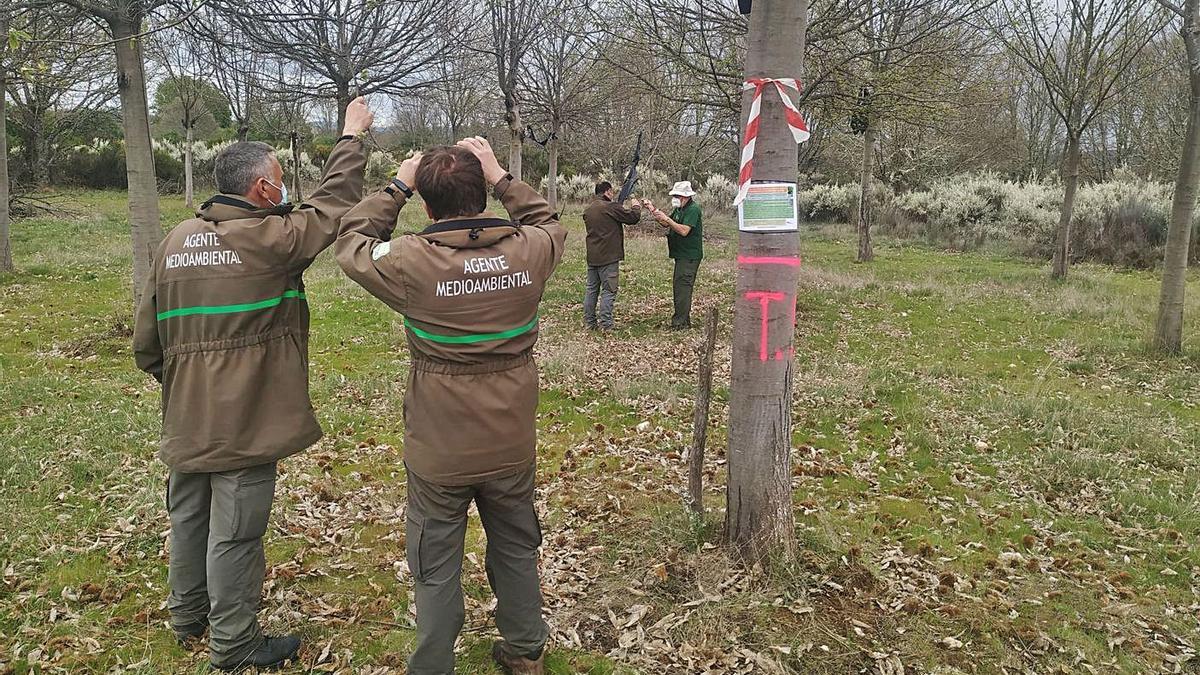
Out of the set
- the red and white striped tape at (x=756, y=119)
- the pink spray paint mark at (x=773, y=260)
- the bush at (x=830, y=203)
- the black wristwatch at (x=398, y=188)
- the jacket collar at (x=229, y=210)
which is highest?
the bush at (x=830, y=203)

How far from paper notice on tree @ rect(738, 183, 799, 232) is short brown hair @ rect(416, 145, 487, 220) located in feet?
4.58

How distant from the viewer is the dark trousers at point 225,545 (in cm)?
Result: 296

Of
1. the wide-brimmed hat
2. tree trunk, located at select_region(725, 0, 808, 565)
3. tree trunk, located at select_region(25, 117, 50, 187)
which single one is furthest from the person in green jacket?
tree trunk, located at select_region(25, 117, 50, 187)

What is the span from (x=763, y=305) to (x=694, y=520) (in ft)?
4.39

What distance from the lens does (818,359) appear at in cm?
854

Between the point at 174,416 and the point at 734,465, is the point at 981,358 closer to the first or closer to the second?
the point at 734,465

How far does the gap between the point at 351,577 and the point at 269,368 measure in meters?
1.53

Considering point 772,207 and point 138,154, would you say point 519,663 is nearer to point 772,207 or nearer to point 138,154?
point 772,207

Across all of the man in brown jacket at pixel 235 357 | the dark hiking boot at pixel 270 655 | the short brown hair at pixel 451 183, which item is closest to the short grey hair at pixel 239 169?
the man in brown jacket at pixel 235 357

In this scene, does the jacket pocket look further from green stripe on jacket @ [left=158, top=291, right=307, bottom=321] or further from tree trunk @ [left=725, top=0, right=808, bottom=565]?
tree trunk @ [left=725, top=0, right=808, bottom=565]

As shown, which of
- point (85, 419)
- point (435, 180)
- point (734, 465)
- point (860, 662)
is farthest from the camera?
point (85, 419)

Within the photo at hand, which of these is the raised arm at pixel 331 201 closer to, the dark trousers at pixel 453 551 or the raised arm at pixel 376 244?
the raised arm at pixel 376 244

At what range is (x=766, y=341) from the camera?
12.0 ft

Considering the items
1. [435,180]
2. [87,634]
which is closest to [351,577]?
[87,634]
